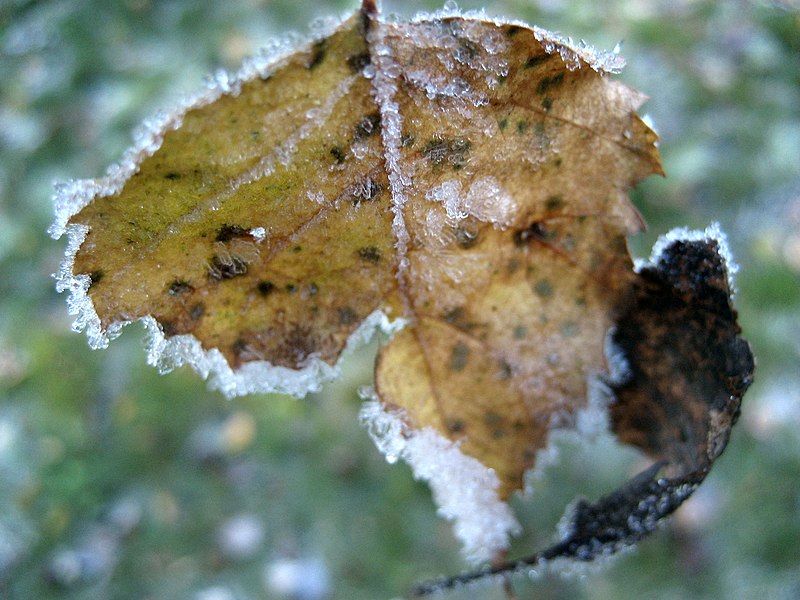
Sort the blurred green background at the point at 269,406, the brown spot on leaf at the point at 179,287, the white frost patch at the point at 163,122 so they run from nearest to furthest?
1. the white frost patch at the point at 163,122
2. the brown spot on leaf at the point at 179,287
3. the blurred green background at the point at 269,406

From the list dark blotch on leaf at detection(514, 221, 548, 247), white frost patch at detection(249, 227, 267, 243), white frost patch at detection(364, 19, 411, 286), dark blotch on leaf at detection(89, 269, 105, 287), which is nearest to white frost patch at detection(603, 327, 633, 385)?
dark blotch on leaf at detection(514, 221, 548, 247)

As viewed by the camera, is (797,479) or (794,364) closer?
(797,479)

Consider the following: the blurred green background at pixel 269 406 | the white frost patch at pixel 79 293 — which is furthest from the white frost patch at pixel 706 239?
the blurred green background at pixel 269 406

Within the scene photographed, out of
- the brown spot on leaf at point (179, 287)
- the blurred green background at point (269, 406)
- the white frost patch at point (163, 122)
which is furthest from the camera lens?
the blurred green background at point (269, 406)

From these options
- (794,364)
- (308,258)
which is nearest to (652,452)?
(308,258)

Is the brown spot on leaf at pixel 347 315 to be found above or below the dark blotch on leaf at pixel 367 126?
below

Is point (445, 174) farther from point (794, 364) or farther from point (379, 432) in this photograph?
point (794, 364)

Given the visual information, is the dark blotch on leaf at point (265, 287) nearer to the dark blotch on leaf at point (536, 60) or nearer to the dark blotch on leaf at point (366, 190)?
the dark blotch on leaf at point (366, 190)
